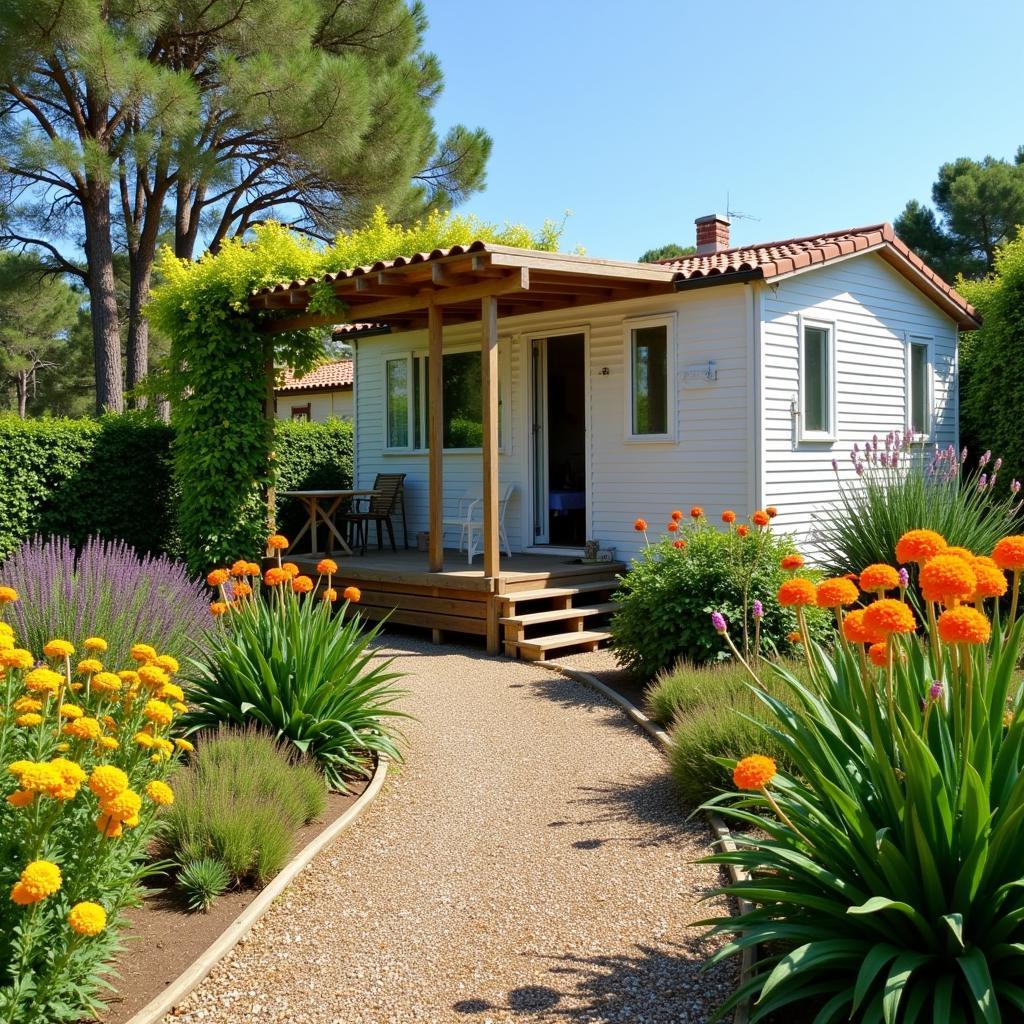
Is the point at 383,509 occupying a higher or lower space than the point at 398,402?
lower

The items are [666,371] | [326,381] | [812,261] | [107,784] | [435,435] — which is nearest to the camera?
[107,784]

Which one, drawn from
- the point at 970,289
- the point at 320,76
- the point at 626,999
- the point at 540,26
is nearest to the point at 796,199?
the point at 970,289

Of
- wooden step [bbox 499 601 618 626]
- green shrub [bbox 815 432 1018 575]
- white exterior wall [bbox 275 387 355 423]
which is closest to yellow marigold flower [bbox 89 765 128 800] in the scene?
wooden step [bbox 499 601 618 626]

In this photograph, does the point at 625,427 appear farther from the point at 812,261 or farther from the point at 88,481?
the point at 88,481

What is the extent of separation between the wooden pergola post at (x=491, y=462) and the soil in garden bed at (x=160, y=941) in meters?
5.05

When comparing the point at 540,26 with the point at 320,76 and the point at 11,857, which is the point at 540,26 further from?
the point at 11,857

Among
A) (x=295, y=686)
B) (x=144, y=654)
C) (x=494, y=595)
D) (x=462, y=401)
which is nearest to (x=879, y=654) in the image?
(x=144, y=654)

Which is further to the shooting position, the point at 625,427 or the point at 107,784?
the point at 625,427

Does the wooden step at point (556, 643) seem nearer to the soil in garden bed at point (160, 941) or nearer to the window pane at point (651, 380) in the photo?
the window pane at point (651, 380)

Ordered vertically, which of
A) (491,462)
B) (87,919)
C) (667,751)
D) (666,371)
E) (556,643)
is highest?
(666,371)

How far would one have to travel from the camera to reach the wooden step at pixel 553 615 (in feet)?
28.8

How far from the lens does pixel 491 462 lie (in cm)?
902

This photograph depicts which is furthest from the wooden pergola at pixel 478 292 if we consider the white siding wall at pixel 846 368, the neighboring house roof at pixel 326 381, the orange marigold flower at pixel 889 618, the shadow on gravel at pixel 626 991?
the neighboring house roof at pixel 326 381

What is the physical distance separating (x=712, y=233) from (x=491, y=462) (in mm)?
5989
